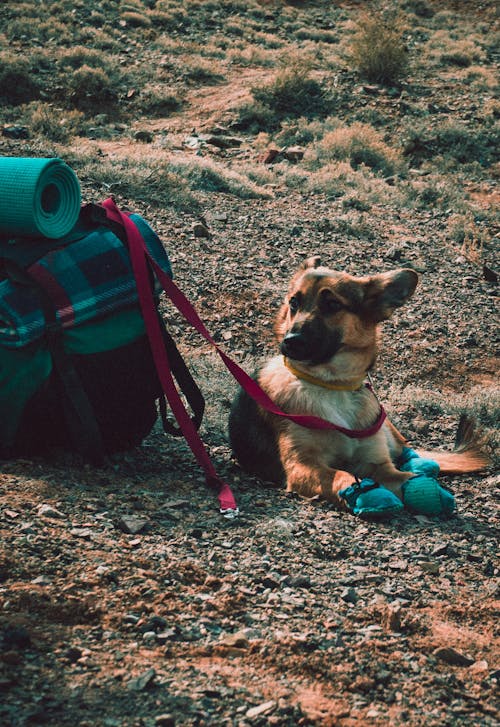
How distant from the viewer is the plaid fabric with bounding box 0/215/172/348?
3.97 metres

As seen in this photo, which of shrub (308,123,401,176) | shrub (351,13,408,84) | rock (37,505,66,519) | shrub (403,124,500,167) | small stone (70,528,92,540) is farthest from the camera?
shrub (351,13,408,84)

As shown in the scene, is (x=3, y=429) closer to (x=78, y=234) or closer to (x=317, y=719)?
(x=78, y=234)

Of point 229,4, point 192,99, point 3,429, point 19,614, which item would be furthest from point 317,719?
point 229,4

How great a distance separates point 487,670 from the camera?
2.82 m

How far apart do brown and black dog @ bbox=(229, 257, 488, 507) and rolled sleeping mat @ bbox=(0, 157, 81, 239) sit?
4.30 feet

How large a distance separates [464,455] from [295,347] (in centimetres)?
133

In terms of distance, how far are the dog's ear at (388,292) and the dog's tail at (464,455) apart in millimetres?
894

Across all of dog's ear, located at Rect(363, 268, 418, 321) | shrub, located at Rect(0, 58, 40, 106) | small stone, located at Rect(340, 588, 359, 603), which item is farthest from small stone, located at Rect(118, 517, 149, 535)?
shrub, located at Rect(0, 58, 40, 106)

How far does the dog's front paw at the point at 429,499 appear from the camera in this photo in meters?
4.32

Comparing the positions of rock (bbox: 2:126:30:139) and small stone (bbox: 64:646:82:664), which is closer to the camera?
small stone (bbox: 64:646:82:664)

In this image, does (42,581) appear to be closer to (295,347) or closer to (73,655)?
(73,655)

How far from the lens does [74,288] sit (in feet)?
13.5

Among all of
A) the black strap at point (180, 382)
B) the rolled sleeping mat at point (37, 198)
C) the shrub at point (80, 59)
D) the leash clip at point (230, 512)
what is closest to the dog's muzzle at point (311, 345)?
the black strap at point (180, 382)

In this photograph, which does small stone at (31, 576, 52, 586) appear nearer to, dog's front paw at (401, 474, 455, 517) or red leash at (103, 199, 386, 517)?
red leash at (103, 199, 386, 517)
